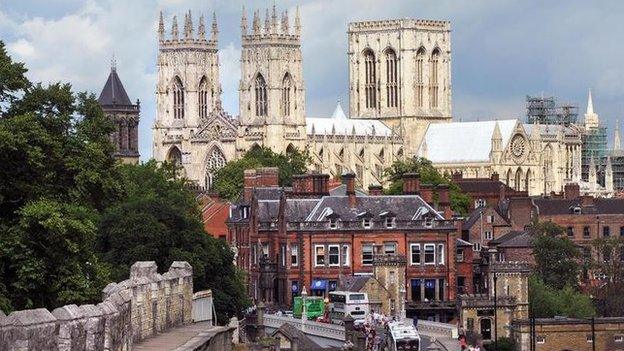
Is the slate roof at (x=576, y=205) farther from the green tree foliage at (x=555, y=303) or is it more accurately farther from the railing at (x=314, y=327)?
the railing at (x=314, y=327)

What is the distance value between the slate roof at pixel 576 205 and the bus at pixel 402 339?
182ft

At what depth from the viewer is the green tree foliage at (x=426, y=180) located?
135250mm

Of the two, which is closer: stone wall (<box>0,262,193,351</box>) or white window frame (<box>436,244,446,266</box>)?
stone wall (<box>0,262,193,351</box>)

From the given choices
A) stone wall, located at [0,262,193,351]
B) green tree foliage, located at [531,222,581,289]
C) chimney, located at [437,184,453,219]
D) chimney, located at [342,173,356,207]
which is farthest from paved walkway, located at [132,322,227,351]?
green tree foliage, located at [531,222,581,289]

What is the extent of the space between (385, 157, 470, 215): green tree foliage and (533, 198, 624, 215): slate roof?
4.89 metres

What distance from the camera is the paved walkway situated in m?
38.0

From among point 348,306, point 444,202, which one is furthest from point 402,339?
point 444,202

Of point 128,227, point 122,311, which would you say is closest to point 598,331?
point 128,227

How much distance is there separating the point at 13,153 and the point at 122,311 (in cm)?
1341

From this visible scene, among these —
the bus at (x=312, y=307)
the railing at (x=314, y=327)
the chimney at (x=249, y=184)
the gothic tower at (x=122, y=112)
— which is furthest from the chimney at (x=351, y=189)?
the gothic tower at (x=122, y=112)

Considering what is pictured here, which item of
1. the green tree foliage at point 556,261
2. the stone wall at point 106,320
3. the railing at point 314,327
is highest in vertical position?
the stone wall at point 106,320

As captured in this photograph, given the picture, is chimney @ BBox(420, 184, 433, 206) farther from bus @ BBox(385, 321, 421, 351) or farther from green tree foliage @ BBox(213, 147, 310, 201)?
green tree foliage @ BBox(213, 147, 310, 201)

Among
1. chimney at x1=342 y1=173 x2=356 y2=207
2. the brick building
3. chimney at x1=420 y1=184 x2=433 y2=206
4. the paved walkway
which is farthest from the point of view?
chimney at x1=420 y1=184 x2=433 y2=206

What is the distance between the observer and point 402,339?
68375 mm
